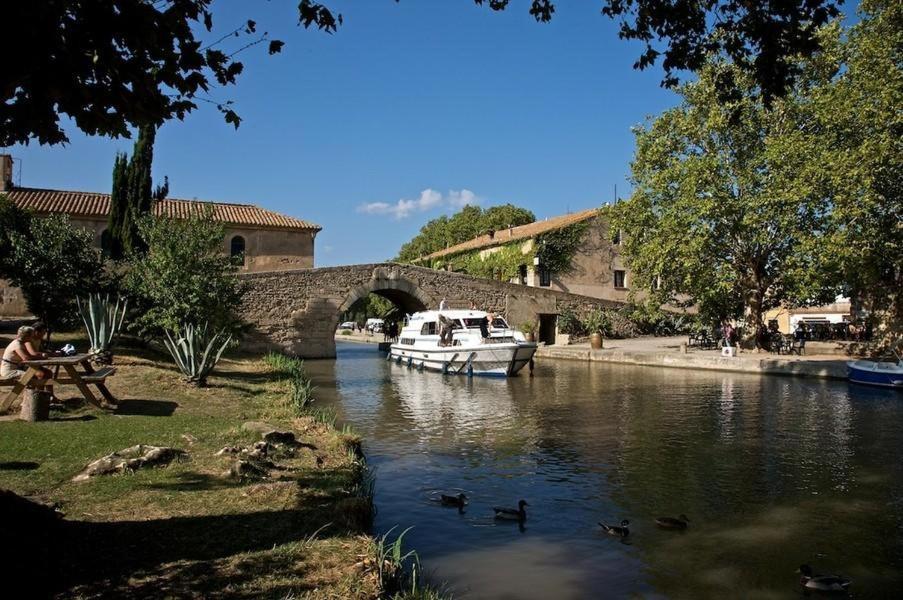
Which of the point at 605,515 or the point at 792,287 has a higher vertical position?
the point at 792,287

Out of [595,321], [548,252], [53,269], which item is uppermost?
[548,252]

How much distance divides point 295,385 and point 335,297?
16.1 metres

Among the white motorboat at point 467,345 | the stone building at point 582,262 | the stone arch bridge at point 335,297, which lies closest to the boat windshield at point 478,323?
the white motorboat at point 467,345

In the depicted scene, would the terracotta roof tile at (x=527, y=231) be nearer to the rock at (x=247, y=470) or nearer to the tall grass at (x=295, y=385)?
the tall grass at (x=295, y=385)

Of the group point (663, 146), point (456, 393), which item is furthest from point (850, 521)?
point (663, 146)

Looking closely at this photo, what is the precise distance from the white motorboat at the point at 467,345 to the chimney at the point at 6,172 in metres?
21.5

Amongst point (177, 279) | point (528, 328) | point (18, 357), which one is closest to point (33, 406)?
point (18, 357)

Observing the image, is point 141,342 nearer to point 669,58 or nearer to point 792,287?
point 669,58

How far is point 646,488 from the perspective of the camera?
785 cm

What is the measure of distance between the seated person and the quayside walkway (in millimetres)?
19868

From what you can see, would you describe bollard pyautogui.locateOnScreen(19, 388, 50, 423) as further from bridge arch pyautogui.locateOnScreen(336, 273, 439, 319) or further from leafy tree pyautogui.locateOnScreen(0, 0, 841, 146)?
bridge arch pyautogui.locateOnScreen(336, 273, 439, 319)

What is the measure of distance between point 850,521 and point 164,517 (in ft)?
21.9

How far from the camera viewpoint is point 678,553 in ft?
19.1

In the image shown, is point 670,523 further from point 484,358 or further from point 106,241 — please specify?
point 106,241
